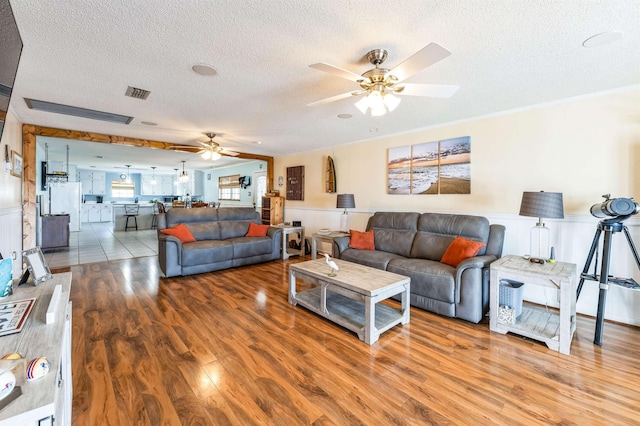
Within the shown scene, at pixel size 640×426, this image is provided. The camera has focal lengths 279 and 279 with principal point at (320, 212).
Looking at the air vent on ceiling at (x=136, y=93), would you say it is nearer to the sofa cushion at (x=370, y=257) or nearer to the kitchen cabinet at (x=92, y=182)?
the sofa cushion at (x=370, y=257)

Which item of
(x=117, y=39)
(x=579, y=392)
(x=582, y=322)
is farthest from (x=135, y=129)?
(x=582, y=322)

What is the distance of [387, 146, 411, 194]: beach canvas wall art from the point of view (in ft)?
14.6

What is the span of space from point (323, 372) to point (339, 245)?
2.18 meters

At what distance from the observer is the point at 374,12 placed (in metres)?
1.70

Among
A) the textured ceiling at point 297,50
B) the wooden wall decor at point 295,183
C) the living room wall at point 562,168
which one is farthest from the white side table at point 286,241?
the textured ceiling at point 297,50

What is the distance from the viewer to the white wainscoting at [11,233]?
3.13 meters

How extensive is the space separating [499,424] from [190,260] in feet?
13.2

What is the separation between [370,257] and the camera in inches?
143

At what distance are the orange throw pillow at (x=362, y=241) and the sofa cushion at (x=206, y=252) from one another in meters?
2.05

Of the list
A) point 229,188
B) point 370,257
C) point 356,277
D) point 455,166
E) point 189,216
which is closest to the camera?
point 356,277

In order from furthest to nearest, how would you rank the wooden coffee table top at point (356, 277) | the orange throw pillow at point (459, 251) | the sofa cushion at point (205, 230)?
the sofa cushion at point (205, 230)
the orange throw pillow at point (459, 251)
the wooden coffee table top at point (356, 277)

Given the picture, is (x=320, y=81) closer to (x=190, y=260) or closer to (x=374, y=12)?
(x=374, y=12)

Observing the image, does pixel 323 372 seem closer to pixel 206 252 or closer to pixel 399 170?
pixel 206 252

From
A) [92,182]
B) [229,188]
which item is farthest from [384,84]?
[92,182]
